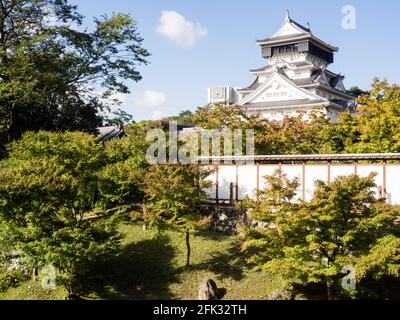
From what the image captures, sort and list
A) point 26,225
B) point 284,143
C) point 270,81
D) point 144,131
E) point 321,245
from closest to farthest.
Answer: point 321,245, point 26,225, point 144,131, point 284,143, point 270,81

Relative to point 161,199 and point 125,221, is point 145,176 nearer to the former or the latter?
point 161,199

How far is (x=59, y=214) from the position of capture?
1477 centimetres

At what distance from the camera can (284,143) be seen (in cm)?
2212

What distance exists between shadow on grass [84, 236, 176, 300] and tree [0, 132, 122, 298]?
735 mm

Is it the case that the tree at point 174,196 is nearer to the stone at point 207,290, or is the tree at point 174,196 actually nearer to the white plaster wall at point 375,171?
the stone at point 207,290

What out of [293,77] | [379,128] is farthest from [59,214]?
[293,77]

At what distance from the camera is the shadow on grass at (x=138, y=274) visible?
14.4m

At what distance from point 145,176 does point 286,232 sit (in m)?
5.34

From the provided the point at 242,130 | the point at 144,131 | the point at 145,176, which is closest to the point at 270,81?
the point at 242,130

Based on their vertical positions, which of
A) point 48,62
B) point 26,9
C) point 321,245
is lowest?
point 321,245

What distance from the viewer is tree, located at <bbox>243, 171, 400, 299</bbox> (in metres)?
11.6

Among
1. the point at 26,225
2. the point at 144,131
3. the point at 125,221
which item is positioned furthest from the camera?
the point at 144,131

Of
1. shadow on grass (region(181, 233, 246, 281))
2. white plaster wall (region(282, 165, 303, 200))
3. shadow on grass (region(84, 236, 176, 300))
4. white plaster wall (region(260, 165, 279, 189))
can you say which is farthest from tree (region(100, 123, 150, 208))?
white plaster wall (region(282, 165, 303, 200))

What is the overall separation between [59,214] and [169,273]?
3.84 m
